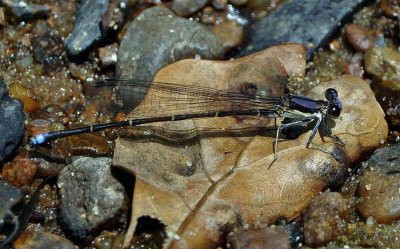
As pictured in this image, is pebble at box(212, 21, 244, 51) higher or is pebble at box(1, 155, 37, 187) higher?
pebble at box(212, 21, 244, 51)

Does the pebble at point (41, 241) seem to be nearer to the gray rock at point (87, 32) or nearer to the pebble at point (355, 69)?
the gray rock at point (87, 32)

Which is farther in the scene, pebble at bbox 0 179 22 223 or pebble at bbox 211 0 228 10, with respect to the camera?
pebble at bbox 211 0 228 10

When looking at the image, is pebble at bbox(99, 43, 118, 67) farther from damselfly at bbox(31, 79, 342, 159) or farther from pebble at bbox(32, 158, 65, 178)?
pebble at bbox(32, 158, 65, 178)

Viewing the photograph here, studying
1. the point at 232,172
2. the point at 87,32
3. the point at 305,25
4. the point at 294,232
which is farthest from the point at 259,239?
the point at 87,32

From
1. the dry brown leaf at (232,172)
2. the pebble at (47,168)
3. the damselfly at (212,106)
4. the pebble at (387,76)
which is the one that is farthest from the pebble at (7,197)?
the pebble at (387,76)

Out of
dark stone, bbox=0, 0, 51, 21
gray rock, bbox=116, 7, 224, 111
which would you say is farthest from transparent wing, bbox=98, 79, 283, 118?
dark stone, bbox=0, 0, 51, 21

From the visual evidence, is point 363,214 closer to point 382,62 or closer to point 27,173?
point 382,62

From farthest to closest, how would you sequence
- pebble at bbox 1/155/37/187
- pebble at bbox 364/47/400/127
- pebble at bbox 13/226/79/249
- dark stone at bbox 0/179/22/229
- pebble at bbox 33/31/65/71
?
pebble at bbox 33/31/65/71 → pebble at bbox 364/47/400/127 → pebble at bbox 1/155/37/187 → dark stone at bbox 0/179/22/229 → pebble at bbox 13/226/79/249
